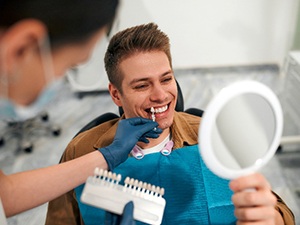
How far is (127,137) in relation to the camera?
119 cm

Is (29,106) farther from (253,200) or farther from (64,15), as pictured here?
(253,200)

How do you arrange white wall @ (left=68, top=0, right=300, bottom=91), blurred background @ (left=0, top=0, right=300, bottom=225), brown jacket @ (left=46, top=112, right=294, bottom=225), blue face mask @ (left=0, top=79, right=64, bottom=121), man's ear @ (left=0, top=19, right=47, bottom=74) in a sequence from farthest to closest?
1. white wall @ (left=68, top=0, right=300, bottom=91)
2. blurred background @ (left=0, top=0, right=300, bottom=225)
3. brown jacket @ (left=46, top=112, right=294, bottom=225)
4. blue face mask @ (left=0, top=79, right=64, bottom=121)
5. man's ear @ (left=0, top=19, right=47, bottom=74)

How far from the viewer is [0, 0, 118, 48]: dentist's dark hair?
1.98 ft

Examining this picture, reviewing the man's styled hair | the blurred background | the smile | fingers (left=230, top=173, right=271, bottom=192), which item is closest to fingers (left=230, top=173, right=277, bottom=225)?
fingers (left=230, top=173, right=271, bottom=192)

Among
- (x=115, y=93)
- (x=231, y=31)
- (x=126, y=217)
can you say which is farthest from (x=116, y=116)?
(x=231, y=31)

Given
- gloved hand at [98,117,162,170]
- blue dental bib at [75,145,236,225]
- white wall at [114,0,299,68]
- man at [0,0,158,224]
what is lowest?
white wall at [114,0,299,68]

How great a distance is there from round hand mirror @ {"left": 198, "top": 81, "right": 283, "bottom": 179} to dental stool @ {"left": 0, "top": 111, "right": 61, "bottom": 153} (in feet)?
6.87

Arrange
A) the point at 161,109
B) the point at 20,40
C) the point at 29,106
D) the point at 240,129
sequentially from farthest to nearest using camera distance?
the point at 161,109 → the point at 240,129 → the point at 29,106 → the point at 20,40

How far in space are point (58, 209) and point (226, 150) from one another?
0.81 m

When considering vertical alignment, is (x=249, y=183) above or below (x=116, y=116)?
above

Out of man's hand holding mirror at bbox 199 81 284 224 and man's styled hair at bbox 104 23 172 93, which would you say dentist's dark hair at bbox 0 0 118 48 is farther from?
man's styled hair at bbox 104 23 172 93

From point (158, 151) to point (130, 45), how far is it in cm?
42

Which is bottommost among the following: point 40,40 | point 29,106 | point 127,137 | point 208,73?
point 208,73

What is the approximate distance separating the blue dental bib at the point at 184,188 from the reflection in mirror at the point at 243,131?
45 cm
